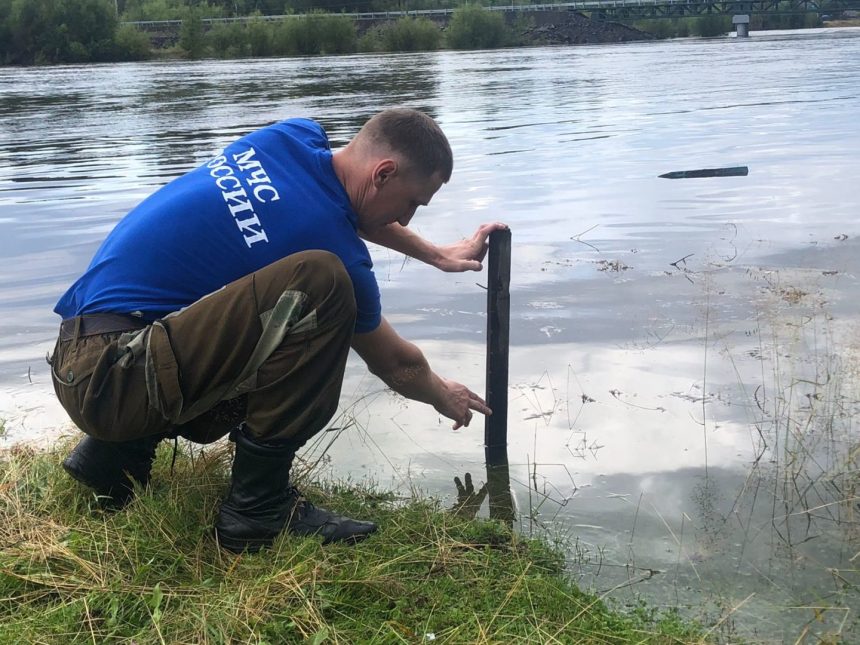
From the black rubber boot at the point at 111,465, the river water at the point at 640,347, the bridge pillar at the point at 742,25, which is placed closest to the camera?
the black rubber boot at the point at 111,465

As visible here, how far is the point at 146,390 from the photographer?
3.31 m

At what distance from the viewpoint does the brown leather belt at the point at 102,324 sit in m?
3.34

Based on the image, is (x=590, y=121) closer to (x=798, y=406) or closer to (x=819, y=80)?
(x=819, y=80)

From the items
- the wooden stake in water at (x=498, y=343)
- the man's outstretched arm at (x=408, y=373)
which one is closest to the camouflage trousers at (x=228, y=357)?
the man's outstretched arm at (x=408, y=373)

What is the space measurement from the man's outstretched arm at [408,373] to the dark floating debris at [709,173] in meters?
7.91

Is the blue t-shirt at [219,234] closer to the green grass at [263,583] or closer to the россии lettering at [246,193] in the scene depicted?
the россии lettering at [246,193]

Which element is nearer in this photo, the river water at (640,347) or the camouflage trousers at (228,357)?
the camouflage trousers at (228,357)

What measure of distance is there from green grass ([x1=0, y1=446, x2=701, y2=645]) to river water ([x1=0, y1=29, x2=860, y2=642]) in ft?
1.32

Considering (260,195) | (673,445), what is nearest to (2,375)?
(260,195)

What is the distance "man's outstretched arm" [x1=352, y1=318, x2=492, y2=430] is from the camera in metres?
3.87

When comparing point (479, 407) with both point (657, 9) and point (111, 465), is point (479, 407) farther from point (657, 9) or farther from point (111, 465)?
point (657, 9)

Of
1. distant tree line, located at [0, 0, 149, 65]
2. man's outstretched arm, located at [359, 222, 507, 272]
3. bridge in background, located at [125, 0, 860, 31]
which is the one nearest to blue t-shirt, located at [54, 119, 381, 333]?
man's outstretched arm, located at [359, 222, 507, 272]

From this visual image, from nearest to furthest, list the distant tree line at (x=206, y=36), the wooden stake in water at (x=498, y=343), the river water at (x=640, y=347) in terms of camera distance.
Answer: the river water at (x=640, y=347)
the wooden stake in water at (x=498, y=343)
the distant tree line at (x=206, y=36)

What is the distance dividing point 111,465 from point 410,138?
1728 mm
